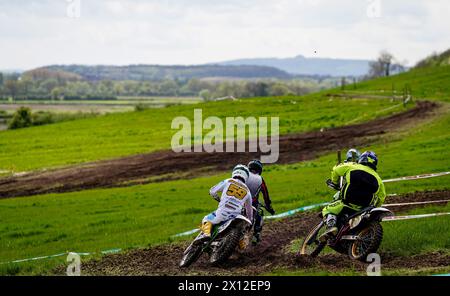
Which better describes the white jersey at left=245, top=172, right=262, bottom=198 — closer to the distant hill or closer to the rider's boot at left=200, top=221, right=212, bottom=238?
the rider's boot at left=200, top=221, right=212, bottom=238

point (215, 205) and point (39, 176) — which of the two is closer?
point (215, 205)

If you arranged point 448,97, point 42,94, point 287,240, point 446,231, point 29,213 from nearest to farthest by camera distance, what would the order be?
point 446,231 → point 287,240 → point 29,213 → point 448,97 → point 42,94

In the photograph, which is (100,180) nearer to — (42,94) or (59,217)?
(59,217)

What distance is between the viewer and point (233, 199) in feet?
48.3

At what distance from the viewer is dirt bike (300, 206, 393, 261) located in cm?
1361

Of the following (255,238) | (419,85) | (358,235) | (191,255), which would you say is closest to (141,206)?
(255,238)

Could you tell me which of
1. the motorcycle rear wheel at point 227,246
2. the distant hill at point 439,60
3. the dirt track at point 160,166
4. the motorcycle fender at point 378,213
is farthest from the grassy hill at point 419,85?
the motorcycle rear wheel at point 227,246

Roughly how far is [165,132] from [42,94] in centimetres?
13907

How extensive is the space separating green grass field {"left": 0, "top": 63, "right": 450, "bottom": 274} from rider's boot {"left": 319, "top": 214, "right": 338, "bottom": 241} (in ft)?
4.32

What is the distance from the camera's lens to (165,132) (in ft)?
201

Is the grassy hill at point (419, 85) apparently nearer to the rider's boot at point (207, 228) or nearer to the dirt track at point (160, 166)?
the dirt track at point (160, 166)

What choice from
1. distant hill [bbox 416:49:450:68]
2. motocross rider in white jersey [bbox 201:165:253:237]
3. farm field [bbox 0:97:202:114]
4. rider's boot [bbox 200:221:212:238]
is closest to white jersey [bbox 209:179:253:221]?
motocross rider in white jersey [bbox 201:165:253:237]

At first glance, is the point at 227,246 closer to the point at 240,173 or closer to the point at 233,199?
the point at 233,199
